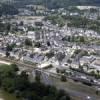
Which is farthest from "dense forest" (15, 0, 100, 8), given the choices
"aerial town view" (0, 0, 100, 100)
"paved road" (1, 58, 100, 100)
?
"paved road" (1, 58, 100, 100)

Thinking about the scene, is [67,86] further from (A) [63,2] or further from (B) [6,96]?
(A) [63,2]

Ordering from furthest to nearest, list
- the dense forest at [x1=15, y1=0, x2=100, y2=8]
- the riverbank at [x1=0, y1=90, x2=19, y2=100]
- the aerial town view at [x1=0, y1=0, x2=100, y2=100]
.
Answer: the dense forest at [x1=15, y1=0, x2=100, y2=8] → the aerial town view at [x1=0, y1=0, x2=100, y2=100] → the riverbank at [x1=0, y1=90, x2=19, y2=100]

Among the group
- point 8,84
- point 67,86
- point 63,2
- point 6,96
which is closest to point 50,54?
point 67,86

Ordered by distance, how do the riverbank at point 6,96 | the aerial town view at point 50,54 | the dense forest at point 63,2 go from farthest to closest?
the dense forest at point 63,2
the aerial town view at point 50,54
the riverbank at point 6,96

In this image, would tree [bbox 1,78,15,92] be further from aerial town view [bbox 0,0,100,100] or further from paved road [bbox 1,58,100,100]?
paved road [bbox 1,58,100,100]

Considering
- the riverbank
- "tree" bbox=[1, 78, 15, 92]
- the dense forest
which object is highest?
the dense forest

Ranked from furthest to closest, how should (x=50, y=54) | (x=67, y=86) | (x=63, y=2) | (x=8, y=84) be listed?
(x=63, y=2), (x=50, y=54), (x=67, y=86), (x=8, y=84)

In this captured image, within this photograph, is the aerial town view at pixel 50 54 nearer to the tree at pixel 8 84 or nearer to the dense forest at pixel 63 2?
the tree at pixel 8 84

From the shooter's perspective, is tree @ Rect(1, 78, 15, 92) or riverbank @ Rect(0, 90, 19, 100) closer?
riverbank @ Rect(0, 90, 19, 100)

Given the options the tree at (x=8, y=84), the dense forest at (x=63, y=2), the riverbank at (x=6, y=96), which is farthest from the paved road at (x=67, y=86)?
the dense forest at (x=63, y=2)

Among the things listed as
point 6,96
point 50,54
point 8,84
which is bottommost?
point 6,96
